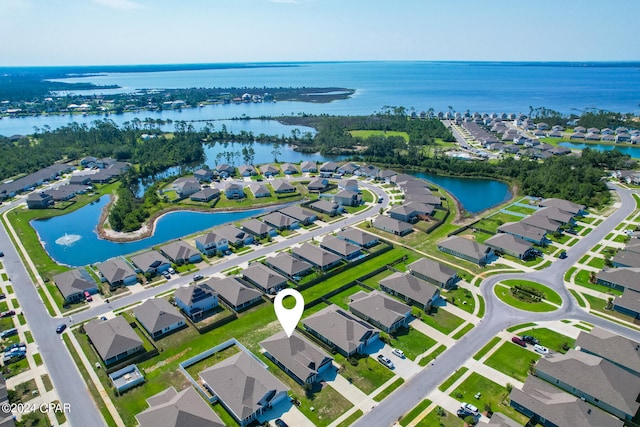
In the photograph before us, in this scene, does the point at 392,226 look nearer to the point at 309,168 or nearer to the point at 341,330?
the point at 341,330

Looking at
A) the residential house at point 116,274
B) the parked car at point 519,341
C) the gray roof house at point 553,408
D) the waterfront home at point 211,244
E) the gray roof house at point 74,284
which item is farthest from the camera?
the waterfront home at point 211,244

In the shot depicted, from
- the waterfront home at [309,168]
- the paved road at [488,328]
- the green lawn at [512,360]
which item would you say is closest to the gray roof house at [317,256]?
the paved road at [488,328]

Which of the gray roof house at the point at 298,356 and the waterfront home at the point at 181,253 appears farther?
the waterfront home at the point at 181,253

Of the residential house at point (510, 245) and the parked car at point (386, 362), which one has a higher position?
the residential house at point (510, 245)

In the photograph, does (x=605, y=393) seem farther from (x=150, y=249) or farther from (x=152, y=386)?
(x=150, y=249)

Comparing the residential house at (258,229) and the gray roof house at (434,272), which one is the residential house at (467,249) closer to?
the gray roof house at (434,272)

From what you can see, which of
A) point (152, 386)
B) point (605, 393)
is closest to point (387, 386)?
point (605, 393)
